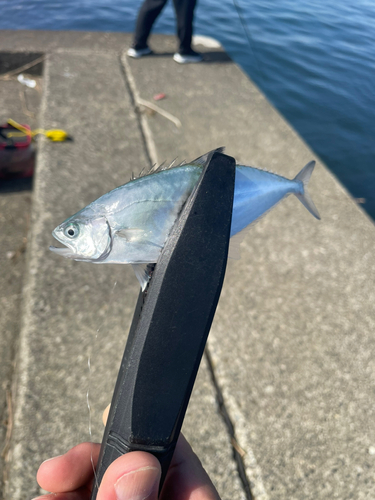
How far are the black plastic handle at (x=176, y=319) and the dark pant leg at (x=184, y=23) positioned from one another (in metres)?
4.68

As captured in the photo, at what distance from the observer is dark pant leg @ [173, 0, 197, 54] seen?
15.4 ft

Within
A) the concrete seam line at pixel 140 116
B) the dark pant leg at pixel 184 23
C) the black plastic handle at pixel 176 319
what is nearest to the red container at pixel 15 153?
the concrete seam line at pixel 140 116

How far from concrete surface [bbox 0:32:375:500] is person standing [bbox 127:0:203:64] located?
171 cm

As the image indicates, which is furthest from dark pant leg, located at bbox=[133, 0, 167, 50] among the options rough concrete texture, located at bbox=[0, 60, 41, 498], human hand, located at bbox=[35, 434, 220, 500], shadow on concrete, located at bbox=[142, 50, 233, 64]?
human hand, located at bbox=[35, 434, 220, 500]

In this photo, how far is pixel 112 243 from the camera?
2.45 ft

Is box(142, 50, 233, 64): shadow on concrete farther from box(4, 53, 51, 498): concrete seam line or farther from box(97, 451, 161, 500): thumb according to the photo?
box(97, 451, 161, 500): thumb

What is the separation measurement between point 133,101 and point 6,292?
2351 millimetres

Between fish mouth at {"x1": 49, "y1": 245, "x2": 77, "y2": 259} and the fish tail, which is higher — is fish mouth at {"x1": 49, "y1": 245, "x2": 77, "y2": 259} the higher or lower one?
the lower one

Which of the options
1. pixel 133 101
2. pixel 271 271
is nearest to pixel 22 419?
pixel 271 271

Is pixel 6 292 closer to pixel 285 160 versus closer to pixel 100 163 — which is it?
pixel 100 163

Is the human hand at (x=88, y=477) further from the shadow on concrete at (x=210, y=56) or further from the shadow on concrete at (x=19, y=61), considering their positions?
the shadow on concrete at (x=19, y=61)

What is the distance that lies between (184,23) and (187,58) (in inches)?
19.0

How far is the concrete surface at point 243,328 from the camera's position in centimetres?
160

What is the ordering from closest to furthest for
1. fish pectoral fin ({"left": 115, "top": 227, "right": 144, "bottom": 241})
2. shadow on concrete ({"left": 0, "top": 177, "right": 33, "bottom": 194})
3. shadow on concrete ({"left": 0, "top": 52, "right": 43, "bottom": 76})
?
fish pectoral fin ({"left": 115, "top": 227, "right": 144, "bottom": 241})
shadow on concrete ({"left": 0, "top": 177, "right": 33, "bottom": 194})
shadow on concrete ({"left": 0, "top": 52, "right": 43, "bottom": 76})
